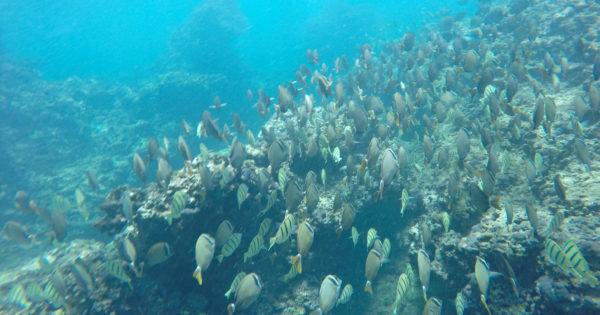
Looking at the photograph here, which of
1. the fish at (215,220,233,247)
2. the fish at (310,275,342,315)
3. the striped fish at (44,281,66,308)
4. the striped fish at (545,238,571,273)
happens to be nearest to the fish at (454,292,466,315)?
the striped fish at (545,238,571,273)

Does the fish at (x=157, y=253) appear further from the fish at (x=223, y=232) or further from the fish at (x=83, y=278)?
the fish at (x=83, y=278)

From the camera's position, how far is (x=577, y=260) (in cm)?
284

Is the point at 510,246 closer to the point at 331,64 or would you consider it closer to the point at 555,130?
the point at 555,130

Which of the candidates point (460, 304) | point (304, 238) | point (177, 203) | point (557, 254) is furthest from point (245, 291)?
point (557, 254)

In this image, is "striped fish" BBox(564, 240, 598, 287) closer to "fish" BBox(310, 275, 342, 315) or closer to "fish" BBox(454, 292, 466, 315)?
"fish" BBox(454, 292, 466, 315)

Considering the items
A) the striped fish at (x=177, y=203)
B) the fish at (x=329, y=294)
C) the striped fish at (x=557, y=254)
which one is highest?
the striped fish at (x=177, y=203)

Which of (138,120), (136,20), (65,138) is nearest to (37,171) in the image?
(65,138)

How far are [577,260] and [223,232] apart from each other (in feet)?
14.1

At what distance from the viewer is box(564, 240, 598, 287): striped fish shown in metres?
2.81

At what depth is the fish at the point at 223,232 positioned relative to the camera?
12.5ft

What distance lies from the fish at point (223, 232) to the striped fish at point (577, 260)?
4131mm

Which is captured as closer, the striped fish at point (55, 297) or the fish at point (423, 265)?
the fish at point (423, 265)

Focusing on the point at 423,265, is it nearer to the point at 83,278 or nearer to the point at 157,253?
the point at 157,253

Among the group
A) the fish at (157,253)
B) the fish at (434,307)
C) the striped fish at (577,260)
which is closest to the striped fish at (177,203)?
the fish at (157,253)
